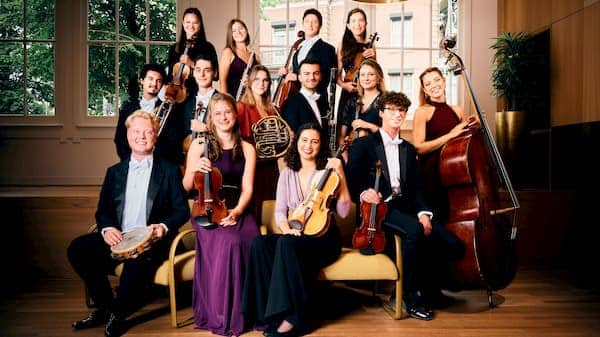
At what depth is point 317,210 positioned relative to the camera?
285cm

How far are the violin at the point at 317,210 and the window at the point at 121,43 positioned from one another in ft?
11.8

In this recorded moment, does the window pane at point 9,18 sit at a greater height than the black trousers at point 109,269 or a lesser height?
greater

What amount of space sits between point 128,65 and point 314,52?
279cm

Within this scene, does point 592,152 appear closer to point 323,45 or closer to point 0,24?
point 323,45

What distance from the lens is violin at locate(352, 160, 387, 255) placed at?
2.88m

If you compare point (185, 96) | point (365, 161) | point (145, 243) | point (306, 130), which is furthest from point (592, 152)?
point (145, 243)

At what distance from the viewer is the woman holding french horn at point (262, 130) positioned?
10.9 feet

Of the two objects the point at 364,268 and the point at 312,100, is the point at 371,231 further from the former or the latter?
the point at 312,100

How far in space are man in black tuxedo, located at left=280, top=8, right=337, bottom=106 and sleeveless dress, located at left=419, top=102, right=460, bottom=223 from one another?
2.47ft

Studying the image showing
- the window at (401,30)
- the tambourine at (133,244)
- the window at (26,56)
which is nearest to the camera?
the tambourine at (133,244)

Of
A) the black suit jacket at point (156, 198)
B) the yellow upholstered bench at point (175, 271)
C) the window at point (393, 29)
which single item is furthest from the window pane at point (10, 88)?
the yellow upholstered bench at point (175, 271)

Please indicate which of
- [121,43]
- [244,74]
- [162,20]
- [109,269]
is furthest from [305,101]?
[121,43]

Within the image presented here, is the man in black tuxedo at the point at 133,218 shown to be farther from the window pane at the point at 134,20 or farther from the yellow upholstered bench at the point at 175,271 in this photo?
the window pane at the point at 134,20

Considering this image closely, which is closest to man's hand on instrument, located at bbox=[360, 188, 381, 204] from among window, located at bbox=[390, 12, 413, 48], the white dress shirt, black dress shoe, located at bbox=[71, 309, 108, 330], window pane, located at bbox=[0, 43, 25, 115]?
the white dress shirt
